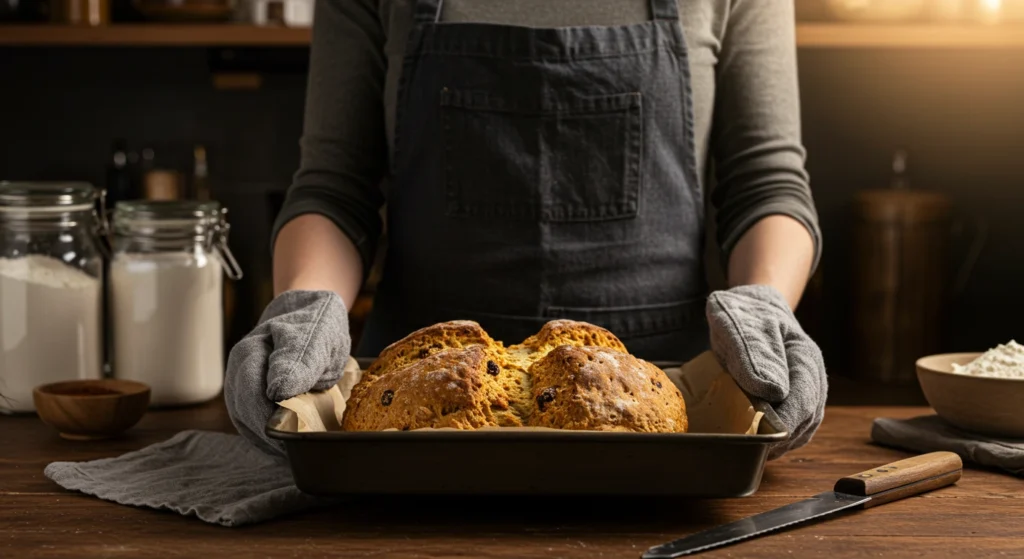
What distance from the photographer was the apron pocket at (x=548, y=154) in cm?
138

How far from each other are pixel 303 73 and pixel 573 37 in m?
1.25

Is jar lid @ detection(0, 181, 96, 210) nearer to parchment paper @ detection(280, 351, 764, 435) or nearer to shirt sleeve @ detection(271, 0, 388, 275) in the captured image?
shirt sleeve @ detection(271, 0, 388, 275)

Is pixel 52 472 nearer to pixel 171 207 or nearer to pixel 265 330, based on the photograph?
pixel 265 330

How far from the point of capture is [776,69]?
142 cm

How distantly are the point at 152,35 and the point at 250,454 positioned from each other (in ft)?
4.52

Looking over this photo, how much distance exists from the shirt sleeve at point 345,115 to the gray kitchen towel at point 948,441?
25.9 inches

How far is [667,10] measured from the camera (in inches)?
55.1

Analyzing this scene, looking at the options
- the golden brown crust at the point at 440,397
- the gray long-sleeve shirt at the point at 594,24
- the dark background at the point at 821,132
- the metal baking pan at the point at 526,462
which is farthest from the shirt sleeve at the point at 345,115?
the dark background at the point at 821,132

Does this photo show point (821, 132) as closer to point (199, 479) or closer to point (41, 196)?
point (41, 196)

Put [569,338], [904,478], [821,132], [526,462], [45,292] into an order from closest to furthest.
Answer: [526,462], [904,478], [569,338], [45,292], [821,132]

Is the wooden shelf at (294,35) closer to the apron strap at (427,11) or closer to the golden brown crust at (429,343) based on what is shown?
the apron strap at (427,11)

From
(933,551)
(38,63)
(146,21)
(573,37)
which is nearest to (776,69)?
(573,37)

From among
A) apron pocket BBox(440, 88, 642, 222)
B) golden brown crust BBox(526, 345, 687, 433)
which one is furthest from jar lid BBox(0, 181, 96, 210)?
golden brown crust BBox(526, 345, 687, 433)

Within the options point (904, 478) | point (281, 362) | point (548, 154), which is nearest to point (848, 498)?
point (904, 478)
